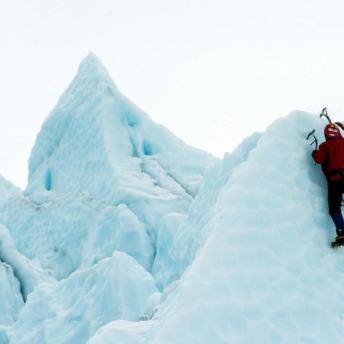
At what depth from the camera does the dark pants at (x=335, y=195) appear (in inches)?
120

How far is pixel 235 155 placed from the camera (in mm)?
4922

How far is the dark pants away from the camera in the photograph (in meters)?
3.06

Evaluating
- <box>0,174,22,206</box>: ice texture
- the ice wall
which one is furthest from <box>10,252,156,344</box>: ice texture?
<box>0,174,22,206</box>: ice texture

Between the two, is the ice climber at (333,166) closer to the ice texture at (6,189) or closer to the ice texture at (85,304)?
the ice texture at (85,304)

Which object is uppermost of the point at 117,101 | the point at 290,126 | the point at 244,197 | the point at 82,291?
the point at 117,101

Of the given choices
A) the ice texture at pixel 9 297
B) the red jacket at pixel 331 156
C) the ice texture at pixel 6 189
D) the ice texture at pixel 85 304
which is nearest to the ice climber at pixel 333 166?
the red jacket at pixel 331 156

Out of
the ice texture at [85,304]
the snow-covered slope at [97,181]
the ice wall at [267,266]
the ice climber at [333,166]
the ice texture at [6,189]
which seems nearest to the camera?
the ice wall at [267,266]

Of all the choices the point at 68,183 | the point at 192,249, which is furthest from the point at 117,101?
the point at 192,249

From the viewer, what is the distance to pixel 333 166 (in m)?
3.14

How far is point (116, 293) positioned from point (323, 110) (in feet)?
9.46

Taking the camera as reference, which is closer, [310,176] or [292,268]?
[292,268]

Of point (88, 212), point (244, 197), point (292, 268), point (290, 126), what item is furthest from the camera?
point (88, 212)

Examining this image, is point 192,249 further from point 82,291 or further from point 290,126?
point 290,126

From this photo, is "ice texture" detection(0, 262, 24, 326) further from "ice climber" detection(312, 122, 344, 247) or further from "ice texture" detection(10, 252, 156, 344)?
"ice climber" detection(312, 122, 344, 247)
